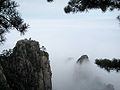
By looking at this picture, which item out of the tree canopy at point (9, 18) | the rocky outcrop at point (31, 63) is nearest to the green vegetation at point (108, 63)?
the tree canopy at point (9, 18)

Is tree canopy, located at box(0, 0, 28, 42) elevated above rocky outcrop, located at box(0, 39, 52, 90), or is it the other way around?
tree canopy, located at box(0, 0, 28, 42)

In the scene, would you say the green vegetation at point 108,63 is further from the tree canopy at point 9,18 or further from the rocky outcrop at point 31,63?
the rocky outcrop at point 31,63

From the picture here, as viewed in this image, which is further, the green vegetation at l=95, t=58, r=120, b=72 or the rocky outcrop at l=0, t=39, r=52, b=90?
the rocky outcrop at l=0, t=39, r=52, b=90

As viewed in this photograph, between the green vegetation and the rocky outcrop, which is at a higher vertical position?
the green vegetation

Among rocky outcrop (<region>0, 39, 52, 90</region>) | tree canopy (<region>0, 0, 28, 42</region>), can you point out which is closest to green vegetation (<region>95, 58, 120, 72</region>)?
tree canopy (<region>0, 0, 28, 42</region>)

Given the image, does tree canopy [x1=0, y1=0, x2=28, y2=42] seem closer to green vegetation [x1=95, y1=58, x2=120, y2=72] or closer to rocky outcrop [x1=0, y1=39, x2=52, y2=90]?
green vegetation [x1=95, y1=58, x2=120, y2=72]

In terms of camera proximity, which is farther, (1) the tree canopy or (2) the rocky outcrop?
(2) the rocky outcrop

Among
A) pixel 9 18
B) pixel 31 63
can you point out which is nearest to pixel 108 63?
pixel 9 18

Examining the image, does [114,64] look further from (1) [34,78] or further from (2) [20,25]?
(1) [34,78]

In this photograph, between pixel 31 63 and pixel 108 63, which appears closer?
pixel 108 63

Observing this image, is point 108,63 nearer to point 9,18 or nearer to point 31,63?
point 9,18

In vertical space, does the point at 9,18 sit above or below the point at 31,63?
above

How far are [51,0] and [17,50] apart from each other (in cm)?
8776

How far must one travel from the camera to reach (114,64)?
980 cm
